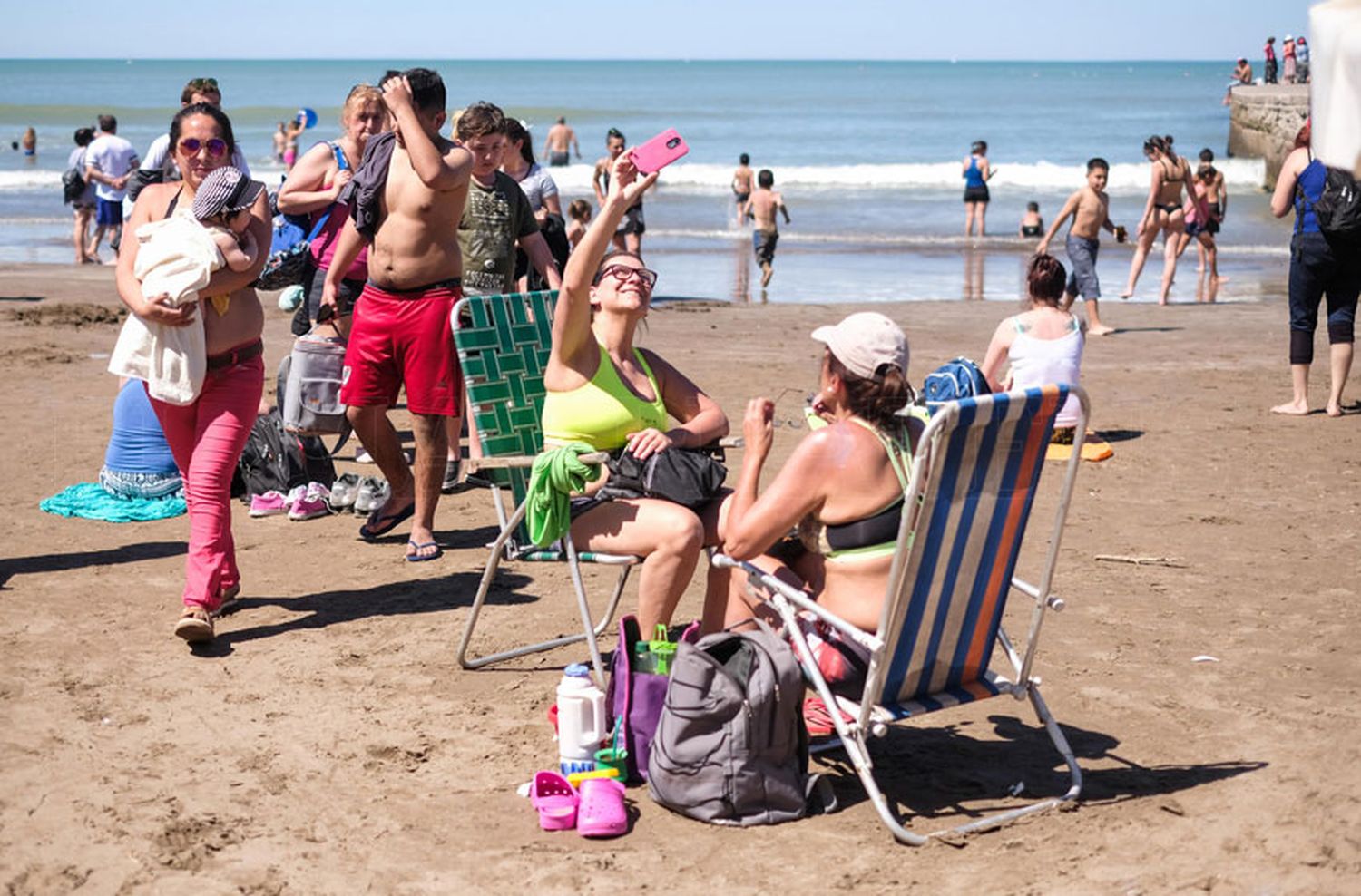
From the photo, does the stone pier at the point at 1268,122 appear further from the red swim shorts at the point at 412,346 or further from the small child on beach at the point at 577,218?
the red swim shorts at the point at 412,346

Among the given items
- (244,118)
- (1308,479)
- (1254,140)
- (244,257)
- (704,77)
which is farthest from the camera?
(704,77)

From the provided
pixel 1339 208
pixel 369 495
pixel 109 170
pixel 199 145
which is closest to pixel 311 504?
pixel 369 495

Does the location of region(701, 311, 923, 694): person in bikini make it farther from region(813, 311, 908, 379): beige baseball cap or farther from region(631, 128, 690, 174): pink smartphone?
region(631, 128, 690, 174): pink smartphone

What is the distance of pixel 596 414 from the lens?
476cm

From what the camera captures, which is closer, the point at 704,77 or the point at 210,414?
the point at 210,414

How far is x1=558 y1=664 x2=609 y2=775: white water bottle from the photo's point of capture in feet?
13.4

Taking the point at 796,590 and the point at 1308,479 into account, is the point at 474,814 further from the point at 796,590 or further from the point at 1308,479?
the point at 1308,479

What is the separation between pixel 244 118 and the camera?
60688 mm

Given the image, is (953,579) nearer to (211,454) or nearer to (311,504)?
(211,454)

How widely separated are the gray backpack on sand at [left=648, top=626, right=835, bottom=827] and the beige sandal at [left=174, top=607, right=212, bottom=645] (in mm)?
1896

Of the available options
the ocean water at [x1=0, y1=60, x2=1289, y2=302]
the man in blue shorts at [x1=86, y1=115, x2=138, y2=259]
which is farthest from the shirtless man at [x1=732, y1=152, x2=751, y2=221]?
the man in blue shorts at [x1=86, y1=115, x2=138, y2=259]

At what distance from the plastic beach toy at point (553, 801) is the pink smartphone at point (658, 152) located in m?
1.71

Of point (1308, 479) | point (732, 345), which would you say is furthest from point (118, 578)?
point (732, 345)

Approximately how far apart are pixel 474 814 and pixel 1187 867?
1.69m
